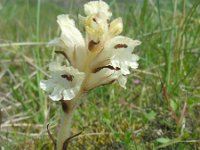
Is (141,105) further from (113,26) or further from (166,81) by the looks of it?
(113,26)

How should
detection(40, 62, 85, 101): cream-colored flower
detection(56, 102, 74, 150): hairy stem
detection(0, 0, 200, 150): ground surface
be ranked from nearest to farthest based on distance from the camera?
detection(40, 62, 85, 101): cream-colored flower
detection(56, 102, 74, 150): hairy stem
detection(0, 0, 200, 150): ground surface

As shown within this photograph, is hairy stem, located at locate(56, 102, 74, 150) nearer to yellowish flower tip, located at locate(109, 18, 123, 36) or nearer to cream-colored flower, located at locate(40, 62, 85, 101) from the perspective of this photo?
cream-colored flower, located at locate(40, 62, 85, 101)

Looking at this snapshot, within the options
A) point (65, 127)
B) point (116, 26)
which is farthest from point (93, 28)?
point (65, 127)

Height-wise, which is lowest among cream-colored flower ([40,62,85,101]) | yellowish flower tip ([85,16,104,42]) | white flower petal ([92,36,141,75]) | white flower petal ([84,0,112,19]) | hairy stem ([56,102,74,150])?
hairy stem ([56,102,74,150])

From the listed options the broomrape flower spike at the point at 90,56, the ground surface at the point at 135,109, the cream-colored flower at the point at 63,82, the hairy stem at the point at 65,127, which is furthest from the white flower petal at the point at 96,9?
the ground surface at the point at 135,109

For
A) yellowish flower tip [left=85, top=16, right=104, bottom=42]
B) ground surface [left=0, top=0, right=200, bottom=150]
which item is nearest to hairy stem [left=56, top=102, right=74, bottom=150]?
yellowish flower tip [left=85, top=16, right=104, bottom=42]

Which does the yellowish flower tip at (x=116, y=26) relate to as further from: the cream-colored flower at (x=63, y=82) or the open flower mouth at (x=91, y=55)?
the cream-colored flower at (x=63, y=82)

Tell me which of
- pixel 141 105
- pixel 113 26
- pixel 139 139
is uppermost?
pixel 113 26

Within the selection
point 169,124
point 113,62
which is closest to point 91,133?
point 169,124
